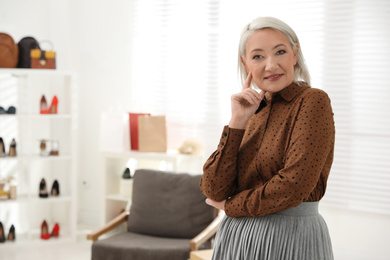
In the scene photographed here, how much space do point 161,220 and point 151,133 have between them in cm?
98

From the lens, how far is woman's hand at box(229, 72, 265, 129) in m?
1.70

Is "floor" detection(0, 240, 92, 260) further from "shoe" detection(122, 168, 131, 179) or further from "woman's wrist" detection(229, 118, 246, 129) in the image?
"woman's wrist" detection(229, 118, 246, 129)

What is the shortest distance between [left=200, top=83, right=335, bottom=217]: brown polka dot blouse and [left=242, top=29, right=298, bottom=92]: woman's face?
0.04 meters

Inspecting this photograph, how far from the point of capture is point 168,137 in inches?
Result: 184

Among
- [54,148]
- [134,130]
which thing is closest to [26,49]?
[54,148]

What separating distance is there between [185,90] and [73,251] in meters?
1.89

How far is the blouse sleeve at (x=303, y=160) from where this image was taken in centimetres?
150

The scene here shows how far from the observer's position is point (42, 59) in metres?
4.52

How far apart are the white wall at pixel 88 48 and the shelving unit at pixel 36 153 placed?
0.84ft

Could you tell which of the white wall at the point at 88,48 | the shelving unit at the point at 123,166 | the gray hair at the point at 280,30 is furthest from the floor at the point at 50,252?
the gray hair at the point at 280,30

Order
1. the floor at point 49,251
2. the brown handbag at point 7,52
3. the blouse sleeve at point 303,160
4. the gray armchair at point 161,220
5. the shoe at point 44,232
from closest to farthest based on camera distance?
1. the blouse sleeve at point 303,160
2. the gray armchair at point 161,220
3. the floor at point 49,251
4. the brown handbag at point 7,52
5. the shoe at point 44,232

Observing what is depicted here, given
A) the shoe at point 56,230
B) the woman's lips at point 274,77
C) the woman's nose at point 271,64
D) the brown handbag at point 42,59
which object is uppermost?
the brown handbag at point 42,59

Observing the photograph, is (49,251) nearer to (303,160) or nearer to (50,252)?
(50,252)

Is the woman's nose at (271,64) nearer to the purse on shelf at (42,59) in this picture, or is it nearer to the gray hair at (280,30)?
Answer: the gray hair at (280,30)
